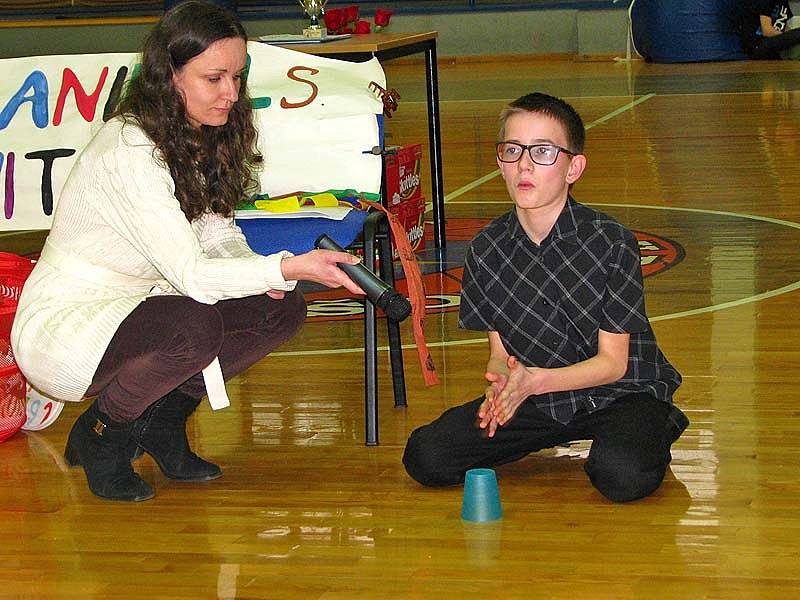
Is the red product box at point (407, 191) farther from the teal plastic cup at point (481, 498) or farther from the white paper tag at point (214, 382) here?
the teal plastic cup at point (481, 498)

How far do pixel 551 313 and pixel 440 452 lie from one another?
1.15 ft

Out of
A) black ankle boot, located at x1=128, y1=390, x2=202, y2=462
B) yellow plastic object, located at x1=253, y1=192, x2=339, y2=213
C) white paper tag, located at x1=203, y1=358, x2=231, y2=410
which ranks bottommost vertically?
black ankle boot, located at x1=128, y1=390, x2=202, y2=462

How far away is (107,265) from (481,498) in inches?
33.6

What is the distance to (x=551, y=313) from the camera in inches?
108

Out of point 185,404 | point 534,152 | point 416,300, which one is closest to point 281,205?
point 416,300

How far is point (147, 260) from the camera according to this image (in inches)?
107

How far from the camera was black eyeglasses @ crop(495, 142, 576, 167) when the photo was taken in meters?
2.66

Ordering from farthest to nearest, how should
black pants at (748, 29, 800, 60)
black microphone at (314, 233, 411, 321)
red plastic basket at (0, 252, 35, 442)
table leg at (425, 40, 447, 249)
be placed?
black pants at (748, 29, 800, 60)
table leg at (425, 40, 447, 249)
red plastic basket at (0, 252, 35, 442)
black microphone at (314, 233, 411, 321)

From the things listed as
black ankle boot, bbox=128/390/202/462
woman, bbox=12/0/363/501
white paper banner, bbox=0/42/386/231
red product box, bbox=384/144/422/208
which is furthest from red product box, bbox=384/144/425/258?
woman, bbox=12/0/363/501

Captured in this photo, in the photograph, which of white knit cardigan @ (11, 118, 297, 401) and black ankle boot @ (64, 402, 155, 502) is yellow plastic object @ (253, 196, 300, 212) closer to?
white knit cardigan @ (11, 118, 297, 401)

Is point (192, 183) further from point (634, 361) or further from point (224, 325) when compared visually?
point (634, 361)

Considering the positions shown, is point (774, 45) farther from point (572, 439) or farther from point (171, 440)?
point (171, 440)

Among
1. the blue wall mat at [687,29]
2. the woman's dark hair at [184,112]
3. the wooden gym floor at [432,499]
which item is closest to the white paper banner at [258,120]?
the wooden gym floor at [432,499]

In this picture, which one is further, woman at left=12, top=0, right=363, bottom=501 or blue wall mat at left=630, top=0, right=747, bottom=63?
blue wall mat at left=630, top=0, right=747, bottom=63
